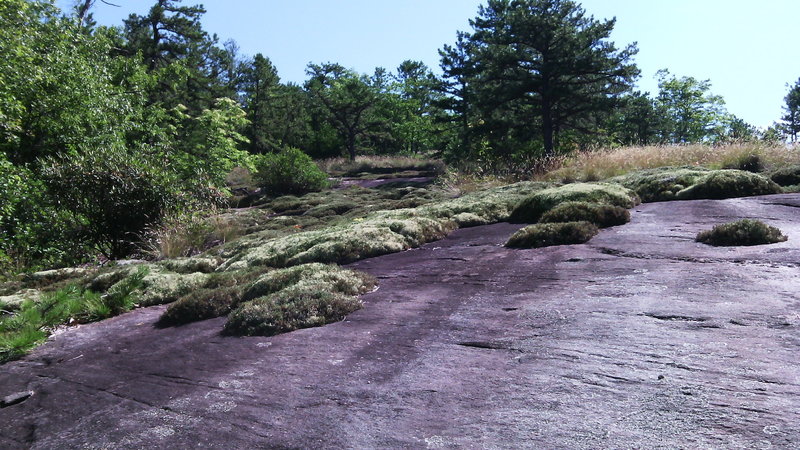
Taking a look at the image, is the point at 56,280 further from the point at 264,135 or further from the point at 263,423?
the point at 264,135

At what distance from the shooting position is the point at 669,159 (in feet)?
48.5

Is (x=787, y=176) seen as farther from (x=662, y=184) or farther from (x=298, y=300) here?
(x=298, y=300)

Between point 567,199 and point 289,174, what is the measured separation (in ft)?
63.8

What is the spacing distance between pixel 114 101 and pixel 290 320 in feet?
42.7

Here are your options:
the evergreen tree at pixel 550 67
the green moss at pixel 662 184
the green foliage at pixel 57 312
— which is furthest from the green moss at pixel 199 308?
the evergreen tree at pixel 550 67

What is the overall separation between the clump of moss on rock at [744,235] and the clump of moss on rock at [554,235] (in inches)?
55.7

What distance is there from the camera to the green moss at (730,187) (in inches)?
366

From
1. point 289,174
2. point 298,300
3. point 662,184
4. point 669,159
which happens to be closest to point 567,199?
point 662,184

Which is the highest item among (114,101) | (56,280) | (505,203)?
(114,101)

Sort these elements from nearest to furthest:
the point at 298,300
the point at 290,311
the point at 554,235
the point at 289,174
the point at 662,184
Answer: the point at 290,311, the point at 298,300, the point at 554,235, the point at 662,184, the point at 289,174

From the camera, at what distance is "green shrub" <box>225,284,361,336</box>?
481cm

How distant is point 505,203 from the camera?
1047 centimetres

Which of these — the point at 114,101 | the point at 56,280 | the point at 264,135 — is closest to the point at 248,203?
the point at 114,101

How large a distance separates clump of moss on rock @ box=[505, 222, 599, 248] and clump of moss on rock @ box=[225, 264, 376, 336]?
87.6 inches
